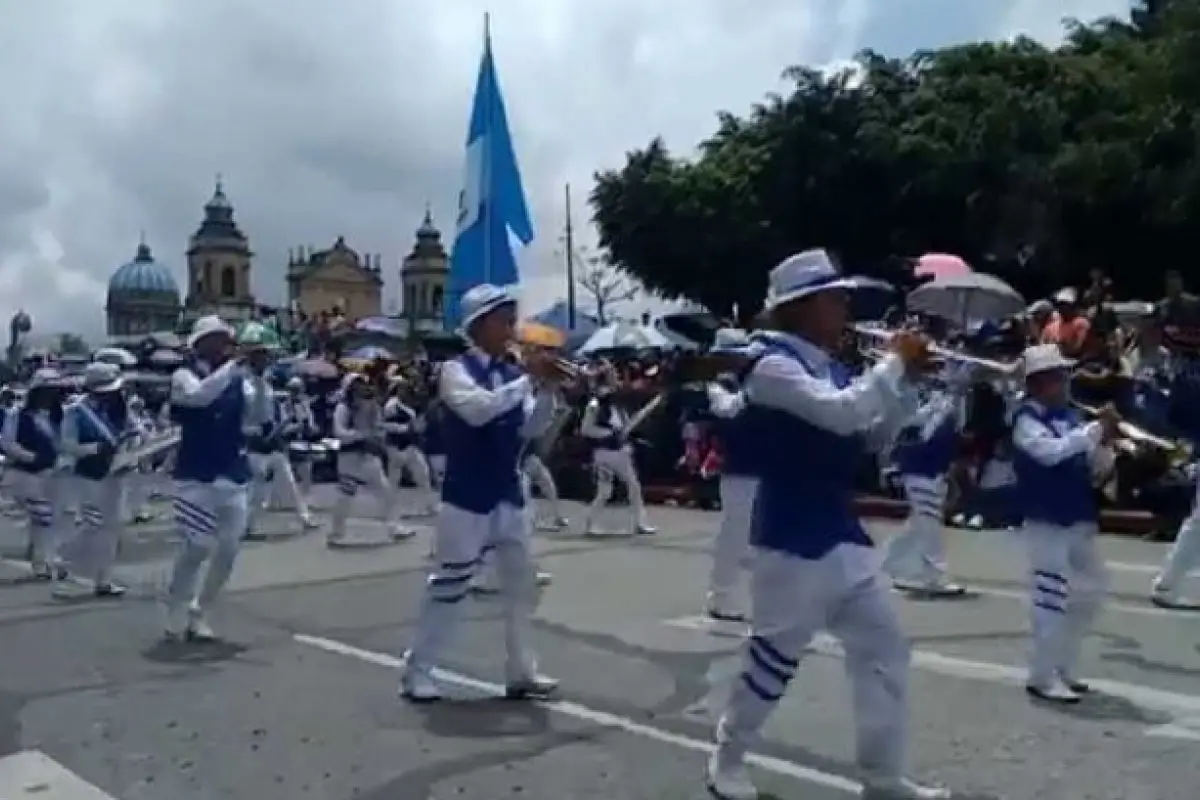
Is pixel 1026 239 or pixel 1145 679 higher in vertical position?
pixel 1026 239

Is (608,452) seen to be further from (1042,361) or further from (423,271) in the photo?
(423,271)

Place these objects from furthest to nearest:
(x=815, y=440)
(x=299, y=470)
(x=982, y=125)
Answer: (x=982, y=125), (x=299, y=470), (x=815, y=440)

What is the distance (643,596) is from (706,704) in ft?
13.8

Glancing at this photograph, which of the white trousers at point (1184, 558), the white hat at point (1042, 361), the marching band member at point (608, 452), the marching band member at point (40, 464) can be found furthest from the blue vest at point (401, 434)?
the white hat at point (1042, 361)

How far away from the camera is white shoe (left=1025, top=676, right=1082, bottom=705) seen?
7.99m

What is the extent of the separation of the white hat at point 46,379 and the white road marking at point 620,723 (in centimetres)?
601

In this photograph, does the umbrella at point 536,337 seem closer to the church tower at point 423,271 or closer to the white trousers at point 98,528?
the white trousers at point 98,528

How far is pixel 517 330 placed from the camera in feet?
28.5

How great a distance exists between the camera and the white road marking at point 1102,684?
24.7 ft

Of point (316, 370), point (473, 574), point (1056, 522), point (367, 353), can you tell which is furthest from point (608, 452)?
point (367, 353)

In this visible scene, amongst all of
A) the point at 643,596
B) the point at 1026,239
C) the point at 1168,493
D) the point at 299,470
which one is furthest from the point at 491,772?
the point at 1026,239

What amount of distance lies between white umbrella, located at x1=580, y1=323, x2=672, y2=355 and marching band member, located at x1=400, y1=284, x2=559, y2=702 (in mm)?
14773

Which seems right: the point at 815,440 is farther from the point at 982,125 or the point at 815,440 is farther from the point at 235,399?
the point at 982,125

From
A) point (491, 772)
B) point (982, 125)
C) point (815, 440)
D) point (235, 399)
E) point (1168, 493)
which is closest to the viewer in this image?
point (815, 440)
